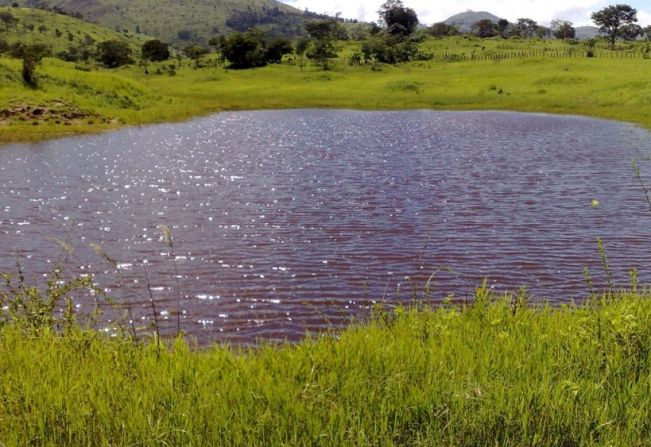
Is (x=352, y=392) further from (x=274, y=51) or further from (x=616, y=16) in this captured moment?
(x=616, y=16)

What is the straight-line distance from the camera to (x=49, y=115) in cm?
4425

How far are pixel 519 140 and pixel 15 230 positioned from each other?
105 feet

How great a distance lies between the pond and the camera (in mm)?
12750

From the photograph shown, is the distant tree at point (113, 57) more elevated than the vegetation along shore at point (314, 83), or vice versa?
the distant tree at point (113, 57)

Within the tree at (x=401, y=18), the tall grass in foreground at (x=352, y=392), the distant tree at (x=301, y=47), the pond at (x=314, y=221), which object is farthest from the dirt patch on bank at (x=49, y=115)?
the tree at (x=401, y=18)

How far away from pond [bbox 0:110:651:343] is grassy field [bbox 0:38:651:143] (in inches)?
416

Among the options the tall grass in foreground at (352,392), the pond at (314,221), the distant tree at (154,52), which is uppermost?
the distant tree at (154,52)

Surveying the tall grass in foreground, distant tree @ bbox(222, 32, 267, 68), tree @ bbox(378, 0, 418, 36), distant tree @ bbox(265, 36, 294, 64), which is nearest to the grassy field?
distant tree @ bbox(222, 32, 267, 68)

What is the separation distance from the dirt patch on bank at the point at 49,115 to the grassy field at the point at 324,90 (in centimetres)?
11

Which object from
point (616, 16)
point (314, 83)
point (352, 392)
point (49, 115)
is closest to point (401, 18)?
point (616, 16)

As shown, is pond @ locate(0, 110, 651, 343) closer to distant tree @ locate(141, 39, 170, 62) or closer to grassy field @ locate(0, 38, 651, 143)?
grassy field @ locate(0, 38, 651, 143)

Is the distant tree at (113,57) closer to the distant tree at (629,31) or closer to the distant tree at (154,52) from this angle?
the distant tree at (154,52)

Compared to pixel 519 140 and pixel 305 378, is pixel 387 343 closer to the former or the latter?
pixel 305 378

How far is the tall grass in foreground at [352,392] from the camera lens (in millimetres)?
4922
